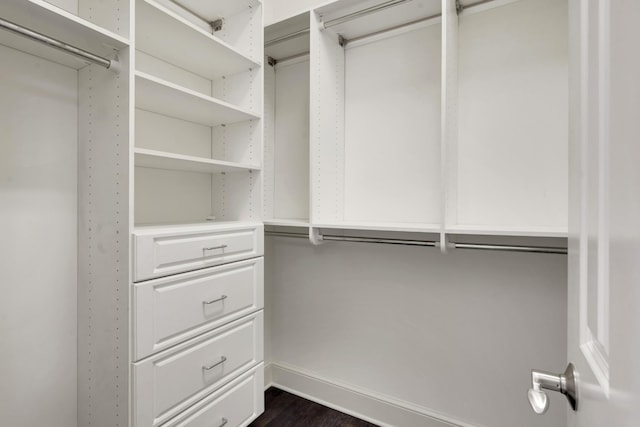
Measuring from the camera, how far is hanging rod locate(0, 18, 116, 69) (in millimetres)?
913

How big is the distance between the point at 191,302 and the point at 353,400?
4.11ft

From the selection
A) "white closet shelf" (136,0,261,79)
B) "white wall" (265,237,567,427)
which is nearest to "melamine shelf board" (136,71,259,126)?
"white closet shelf" (136,0,261,79)

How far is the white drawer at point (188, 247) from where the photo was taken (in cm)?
116

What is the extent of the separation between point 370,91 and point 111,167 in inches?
55.9

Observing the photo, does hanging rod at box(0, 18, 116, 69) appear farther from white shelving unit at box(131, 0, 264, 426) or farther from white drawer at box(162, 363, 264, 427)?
white drawer at box(162, 363, 264, 427)

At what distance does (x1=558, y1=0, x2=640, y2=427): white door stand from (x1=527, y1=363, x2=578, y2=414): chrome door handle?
0.08 ft

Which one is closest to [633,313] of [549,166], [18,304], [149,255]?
[149,255]

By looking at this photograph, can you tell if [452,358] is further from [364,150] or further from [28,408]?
[28,408]

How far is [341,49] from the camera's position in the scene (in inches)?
78.7

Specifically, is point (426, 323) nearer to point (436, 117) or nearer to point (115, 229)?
point (436, 117)

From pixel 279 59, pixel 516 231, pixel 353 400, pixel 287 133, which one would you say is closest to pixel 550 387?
pixel 516 231

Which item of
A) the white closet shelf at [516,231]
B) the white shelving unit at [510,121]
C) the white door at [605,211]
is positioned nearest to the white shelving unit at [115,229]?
the white closet shelf at [516,231]

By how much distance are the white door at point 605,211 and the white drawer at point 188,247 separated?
1.21 metres

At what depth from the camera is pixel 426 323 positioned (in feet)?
5.90
